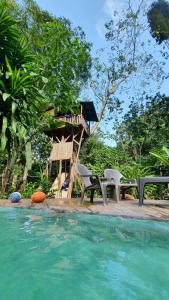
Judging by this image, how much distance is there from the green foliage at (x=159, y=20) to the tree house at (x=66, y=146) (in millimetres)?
7370

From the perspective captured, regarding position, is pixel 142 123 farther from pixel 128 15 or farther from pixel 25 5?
pixel 25 5

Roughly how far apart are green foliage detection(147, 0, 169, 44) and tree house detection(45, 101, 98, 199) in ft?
24.2

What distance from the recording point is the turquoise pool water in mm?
2336

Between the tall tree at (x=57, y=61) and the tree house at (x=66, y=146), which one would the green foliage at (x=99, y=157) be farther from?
the tall tree at (x=57, y=61)

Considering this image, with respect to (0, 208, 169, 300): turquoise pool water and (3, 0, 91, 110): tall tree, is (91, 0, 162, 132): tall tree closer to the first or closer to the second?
(3, 0, 91, 110): tall tree

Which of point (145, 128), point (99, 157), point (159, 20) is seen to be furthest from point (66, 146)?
point (159, 20)

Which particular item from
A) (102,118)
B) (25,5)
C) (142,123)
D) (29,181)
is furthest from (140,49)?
(29,181)

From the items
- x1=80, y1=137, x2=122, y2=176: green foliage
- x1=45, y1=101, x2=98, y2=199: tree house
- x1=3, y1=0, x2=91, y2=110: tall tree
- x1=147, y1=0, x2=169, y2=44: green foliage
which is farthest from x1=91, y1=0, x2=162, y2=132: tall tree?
x1=3, y1=0, x2=91, y2=110: tall tree

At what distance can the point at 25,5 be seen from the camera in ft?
66.7

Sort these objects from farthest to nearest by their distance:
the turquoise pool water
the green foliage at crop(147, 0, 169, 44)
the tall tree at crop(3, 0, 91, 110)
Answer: the green foliage at crop(147, 0, 169, 44)
the tall tree at crop(3, 0, 91, 110)
the turquoise pool water

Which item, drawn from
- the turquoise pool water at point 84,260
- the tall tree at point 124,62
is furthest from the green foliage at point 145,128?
the turquoise pool water at point 84,260

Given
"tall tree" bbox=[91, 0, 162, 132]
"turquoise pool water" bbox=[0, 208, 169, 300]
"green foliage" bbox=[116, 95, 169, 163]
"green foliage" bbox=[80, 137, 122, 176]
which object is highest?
"tall tree" bbox=[91, 0, 162, 132]

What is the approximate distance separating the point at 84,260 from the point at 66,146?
41.2ft

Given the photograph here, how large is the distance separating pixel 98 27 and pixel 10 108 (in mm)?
20564
